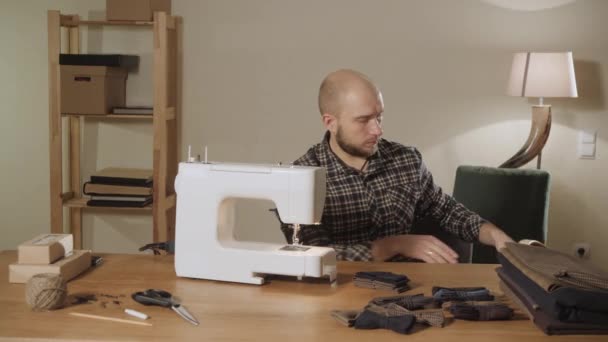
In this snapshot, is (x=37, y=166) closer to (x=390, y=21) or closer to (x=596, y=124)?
(x=390, y=21)

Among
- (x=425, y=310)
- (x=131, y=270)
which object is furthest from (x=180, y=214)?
(x=425, y=310)

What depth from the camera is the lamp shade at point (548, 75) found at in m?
3.61

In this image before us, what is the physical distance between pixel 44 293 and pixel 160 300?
24 centimetres

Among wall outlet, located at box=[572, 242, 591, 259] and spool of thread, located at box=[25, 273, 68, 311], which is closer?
spool of thread, located at box=[25, 273, 68, 311]

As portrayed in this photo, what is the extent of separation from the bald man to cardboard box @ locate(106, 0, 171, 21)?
136 cm

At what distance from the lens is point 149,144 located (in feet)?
13.5

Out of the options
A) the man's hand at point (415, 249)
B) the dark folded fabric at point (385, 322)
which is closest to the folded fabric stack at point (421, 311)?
the dark folded fabric at point (385, 322)

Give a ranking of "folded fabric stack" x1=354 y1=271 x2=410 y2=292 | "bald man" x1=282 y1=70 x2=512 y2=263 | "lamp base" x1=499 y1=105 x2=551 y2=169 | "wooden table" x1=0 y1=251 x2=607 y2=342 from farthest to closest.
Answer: "lamp base" x1=499 y1=105 x2=551 y2=169 → "bald man" x1=282 y1=70 x2=512 y2=263 → "folded fabric stack" x1=354 y1=271 x2=410 y2=292 → "wooden table" x1=0 y1=251 x2=607 y2=342

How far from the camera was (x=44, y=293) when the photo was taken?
5.45 feet

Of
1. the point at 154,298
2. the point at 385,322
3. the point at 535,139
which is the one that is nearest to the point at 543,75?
the point at 535,139

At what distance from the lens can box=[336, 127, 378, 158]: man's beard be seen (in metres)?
2.65

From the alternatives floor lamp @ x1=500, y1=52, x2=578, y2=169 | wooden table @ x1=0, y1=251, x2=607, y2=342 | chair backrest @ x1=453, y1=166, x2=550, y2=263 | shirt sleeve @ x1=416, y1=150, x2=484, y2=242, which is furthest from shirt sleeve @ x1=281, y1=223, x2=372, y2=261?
floor lamp @ x1=500, y1=52, x2=578, y2=169

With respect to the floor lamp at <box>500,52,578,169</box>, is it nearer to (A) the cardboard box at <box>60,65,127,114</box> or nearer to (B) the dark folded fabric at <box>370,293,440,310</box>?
(A) the cardboard box at <box>60,65,127,114</box>

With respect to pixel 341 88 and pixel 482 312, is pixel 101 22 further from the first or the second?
pixel 482 312
